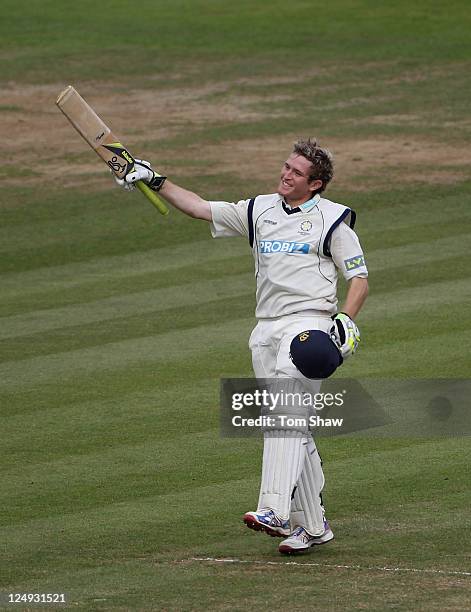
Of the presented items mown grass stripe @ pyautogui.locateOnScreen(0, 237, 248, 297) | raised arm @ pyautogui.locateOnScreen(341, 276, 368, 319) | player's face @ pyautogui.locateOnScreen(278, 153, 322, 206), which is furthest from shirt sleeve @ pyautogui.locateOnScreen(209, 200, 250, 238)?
mown grass stripe @ pyautogui.locateOnScreen(0, 237, 248, 297)

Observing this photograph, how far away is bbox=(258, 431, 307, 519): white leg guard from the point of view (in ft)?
23.9

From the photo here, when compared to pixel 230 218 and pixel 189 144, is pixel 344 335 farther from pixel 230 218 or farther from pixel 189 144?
pixel 189 144

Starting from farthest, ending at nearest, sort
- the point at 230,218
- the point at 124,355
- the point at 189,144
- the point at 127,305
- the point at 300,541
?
the point at 189,144
the point at 127,305
the point at 124,355
the point at 230,218
the point at 300,541

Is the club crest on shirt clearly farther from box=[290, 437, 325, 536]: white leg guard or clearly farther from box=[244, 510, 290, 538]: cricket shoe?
box=[244, 510, 290, 538]: cricket shoe

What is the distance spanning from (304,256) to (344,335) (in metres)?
0.49

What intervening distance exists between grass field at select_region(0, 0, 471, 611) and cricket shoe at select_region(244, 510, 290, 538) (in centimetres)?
18

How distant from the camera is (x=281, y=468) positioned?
7.32 metres

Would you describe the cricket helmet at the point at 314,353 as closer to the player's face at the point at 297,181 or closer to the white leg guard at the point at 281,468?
the white leg guard at the point at 281,468

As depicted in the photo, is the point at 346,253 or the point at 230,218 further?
the point at 230,218

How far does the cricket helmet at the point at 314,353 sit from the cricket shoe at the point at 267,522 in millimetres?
697

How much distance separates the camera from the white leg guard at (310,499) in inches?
297

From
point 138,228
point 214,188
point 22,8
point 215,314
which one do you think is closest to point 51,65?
point 22,8

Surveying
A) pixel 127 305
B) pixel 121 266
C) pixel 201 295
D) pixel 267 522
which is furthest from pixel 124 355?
pixel 267 522

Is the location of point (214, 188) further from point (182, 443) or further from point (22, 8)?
point (22, 8)
